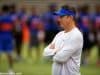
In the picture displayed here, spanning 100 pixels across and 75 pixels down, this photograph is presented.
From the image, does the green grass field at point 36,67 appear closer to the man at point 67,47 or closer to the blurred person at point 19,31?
the blurred person at point 19,31

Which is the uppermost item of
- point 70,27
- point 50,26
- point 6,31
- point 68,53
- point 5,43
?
point 70,27

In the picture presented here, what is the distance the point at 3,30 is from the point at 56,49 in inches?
410

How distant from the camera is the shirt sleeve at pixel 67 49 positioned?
21.7ft

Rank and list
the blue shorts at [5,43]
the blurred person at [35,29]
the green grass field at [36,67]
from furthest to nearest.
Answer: the blurred person at [35,29] → the blue shorts at [5,43] → the green grass field at [36,67]

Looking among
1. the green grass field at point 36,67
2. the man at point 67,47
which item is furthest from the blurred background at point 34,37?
the man at point 67,47

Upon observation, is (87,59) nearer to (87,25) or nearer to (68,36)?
(87,25)

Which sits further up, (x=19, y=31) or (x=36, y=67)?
(x=19, y=31)

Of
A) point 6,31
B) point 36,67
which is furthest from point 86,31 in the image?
point 6,31

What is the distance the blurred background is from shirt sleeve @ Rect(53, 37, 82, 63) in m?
8.46

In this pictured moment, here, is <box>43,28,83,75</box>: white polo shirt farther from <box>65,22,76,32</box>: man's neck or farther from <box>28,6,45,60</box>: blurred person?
<box>28,6,45,60</box>: blurred person

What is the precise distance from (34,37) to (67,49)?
13.0 meters

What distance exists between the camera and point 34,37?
19594 mm

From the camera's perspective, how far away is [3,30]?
1705cm

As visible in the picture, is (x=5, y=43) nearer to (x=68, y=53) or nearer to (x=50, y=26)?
(x=50, y=26)
